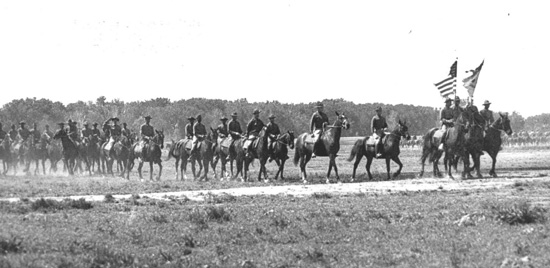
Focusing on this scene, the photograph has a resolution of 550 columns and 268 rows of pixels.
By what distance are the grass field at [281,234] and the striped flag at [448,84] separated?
630 inches

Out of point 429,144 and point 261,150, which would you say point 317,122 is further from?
point 429,144

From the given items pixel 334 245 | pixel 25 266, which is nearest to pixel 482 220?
pixel 334 245

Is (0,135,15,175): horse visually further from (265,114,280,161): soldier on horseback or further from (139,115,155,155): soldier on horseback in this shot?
(265,114,280,161): soldier on horseback

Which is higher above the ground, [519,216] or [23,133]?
[23,133]

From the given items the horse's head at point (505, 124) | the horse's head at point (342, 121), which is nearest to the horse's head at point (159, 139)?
the horse's head at point (342, 121)

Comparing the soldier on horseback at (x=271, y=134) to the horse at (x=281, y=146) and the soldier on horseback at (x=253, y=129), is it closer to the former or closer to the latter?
the horse at (x=281, y=146)

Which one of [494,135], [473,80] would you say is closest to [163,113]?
[473,80]

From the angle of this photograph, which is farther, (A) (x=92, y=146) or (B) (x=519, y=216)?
(A) (x=92, y=146)

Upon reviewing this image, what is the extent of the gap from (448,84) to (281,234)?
23.8 metres

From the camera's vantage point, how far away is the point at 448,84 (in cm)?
3669

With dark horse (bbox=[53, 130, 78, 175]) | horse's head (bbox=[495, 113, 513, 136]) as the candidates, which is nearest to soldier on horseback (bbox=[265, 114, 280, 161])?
horse's head (bbox=[495, 113, 513, 136])

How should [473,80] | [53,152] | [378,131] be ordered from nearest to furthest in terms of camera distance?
[473,80] → [378,131] → [53,152]

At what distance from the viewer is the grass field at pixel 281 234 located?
1240cm

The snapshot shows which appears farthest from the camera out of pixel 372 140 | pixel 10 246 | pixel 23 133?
pixel 23 133
